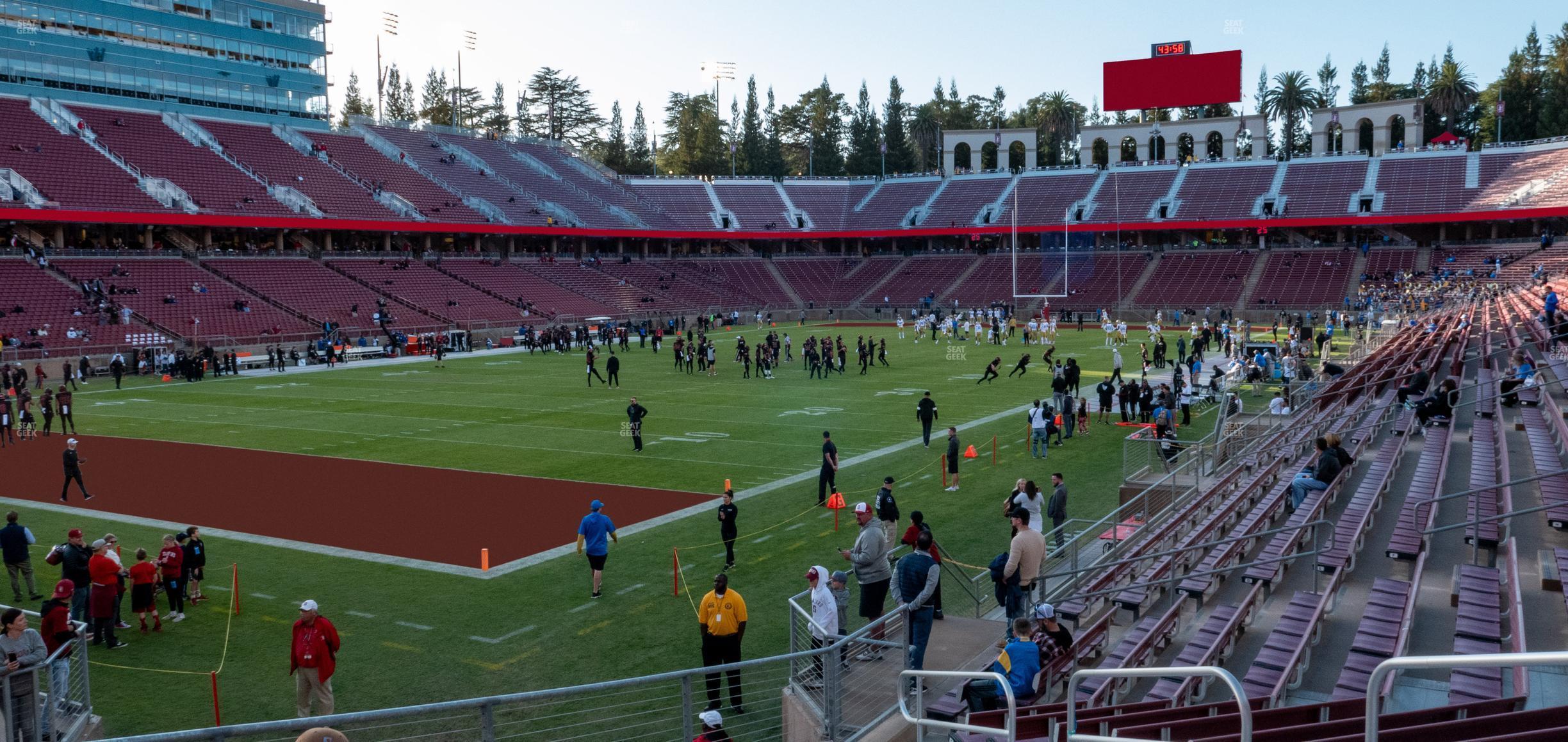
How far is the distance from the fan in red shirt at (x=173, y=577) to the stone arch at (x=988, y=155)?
8606 cm

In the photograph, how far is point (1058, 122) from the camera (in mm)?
110812

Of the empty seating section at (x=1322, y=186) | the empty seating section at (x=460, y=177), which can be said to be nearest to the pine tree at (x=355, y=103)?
the empty seating section at (x=460, y=177)

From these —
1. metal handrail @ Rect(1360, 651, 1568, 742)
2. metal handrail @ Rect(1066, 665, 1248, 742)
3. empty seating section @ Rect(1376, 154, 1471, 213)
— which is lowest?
metal handrail @ Rect(1066, 665, 1248, 742)

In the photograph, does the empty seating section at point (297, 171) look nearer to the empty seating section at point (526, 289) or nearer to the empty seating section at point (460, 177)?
the empty seating section at point (526, 289)

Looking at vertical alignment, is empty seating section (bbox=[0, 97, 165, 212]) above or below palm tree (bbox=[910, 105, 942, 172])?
below

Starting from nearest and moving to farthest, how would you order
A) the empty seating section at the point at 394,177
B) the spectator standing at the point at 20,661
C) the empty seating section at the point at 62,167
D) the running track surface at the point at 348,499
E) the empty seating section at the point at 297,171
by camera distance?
the spectator standing at the point at 20,661, the running track surface at the point at 348,499, the empty seating section at the point at 62,167, the empty seating section at the point at 297,171, the empty seating section at the point at 394,177

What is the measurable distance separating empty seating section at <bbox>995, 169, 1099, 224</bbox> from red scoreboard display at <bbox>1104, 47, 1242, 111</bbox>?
248 inches

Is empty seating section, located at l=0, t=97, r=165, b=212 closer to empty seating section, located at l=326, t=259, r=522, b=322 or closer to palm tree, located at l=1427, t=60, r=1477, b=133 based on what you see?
empty seating section, located at l=326, t=259, r=522, b=322

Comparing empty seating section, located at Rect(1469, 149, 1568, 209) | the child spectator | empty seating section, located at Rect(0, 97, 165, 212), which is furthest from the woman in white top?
empty seating section, located at Rect(1469, 149, 1568, 209)

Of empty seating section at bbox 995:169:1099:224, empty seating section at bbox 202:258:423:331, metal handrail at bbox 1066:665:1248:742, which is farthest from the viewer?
empty seating section at bbox 995:169:1099:224

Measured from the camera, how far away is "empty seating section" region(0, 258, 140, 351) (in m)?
41.1

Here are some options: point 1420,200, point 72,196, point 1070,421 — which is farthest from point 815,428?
point 1420,200

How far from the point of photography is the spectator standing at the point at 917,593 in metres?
9.12

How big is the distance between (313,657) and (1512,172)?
80.4 meters
